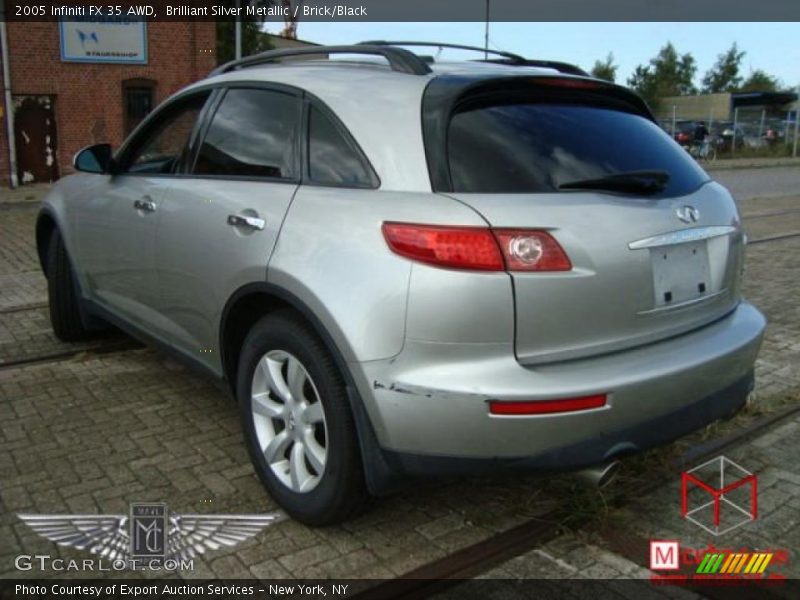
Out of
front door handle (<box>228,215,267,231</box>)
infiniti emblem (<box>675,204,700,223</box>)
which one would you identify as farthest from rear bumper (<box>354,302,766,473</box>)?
front door handle (<box>228,215,267,231</box>)

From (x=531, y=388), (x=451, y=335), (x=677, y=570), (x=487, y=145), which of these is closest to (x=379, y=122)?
(x=487, y=145)

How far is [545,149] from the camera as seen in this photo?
2754mm

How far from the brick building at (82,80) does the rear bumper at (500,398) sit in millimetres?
19607

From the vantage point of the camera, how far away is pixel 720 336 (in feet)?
9.78

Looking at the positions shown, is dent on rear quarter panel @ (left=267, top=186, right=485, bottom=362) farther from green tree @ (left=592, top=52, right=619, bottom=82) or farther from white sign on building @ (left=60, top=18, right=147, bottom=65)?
green tree @ (left=592, top=52, right=619, bottom=82)

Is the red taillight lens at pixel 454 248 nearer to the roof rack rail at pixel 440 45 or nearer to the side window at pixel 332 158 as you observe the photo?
the side window at pixel 332 158

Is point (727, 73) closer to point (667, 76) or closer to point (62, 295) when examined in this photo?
point (667, 76)

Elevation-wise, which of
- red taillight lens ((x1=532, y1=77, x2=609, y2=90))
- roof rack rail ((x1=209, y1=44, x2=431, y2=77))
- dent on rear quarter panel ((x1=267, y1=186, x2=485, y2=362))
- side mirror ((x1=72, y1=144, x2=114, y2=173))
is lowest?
dent on rear quarter panel ((x1=267, y1=186, x2=485, y2=362))

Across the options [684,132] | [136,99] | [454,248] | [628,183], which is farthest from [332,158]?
[684,132]

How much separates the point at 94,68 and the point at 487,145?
20.0m

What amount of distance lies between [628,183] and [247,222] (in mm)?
1441

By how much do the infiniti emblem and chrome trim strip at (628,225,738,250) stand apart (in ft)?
0.11

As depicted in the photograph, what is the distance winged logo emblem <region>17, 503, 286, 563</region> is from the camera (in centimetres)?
282

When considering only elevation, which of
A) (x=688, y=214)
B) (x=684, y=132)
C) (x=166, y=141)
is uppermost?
(x=684, y=132)
